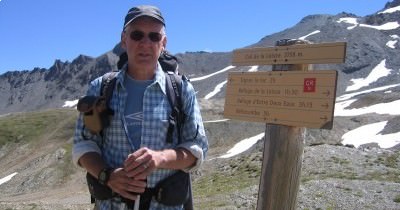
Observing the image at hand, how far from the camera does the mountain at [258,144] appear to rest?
21.2 m

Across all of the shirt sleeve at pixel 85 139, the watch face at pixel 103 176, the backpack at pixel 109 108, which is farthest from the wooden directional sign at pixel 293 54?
the watch face at pixel 103 176

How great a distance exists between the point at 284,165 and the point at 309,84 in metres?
1.16

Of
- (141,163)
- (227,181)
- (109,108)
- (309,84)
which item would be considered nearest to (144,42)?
(109,108)

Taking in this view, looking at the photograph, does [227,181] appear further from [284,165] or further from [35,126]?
[35,126]

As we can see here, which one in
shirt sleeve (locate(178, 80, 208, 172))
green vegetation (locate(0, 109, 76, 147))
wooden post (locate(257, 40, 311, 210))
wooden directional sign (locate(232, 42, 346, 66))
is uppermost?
wooden directional sign (locate(232, 42, 346, 66))

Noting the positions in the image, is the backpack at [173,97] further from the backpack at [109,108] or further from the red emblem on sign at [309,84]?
the red emblem on sign at [309,84]

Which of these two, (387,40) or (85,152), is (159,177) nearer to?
(85,152)

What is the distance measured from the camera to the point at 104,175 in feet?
13.8

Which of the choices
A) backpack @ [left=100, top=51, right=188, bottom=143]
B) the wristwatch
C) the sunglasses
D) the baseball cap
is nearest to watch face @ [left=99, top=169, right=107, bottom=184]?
the wristwatch

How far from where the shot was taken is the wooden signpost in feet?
19.7

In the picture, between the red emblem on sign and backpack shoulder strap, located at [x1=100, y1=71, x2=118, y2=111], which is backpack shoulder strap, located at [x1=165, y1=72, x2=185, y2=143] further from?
the red emblem on sign

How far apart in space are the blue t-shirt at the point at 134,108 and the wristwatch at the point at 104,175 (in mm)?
358

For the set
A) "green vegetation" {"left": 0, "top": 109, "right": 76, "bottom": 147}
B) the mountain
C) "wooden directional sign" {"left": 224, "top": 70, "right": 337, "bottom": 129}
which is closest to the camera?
"wooden directional sign" {"left": 224, "top": 70, "right": 337, "bottom": 129}

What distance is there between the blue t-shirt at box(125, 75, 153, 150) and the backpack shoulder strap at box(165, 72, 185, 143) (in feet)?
0.63
